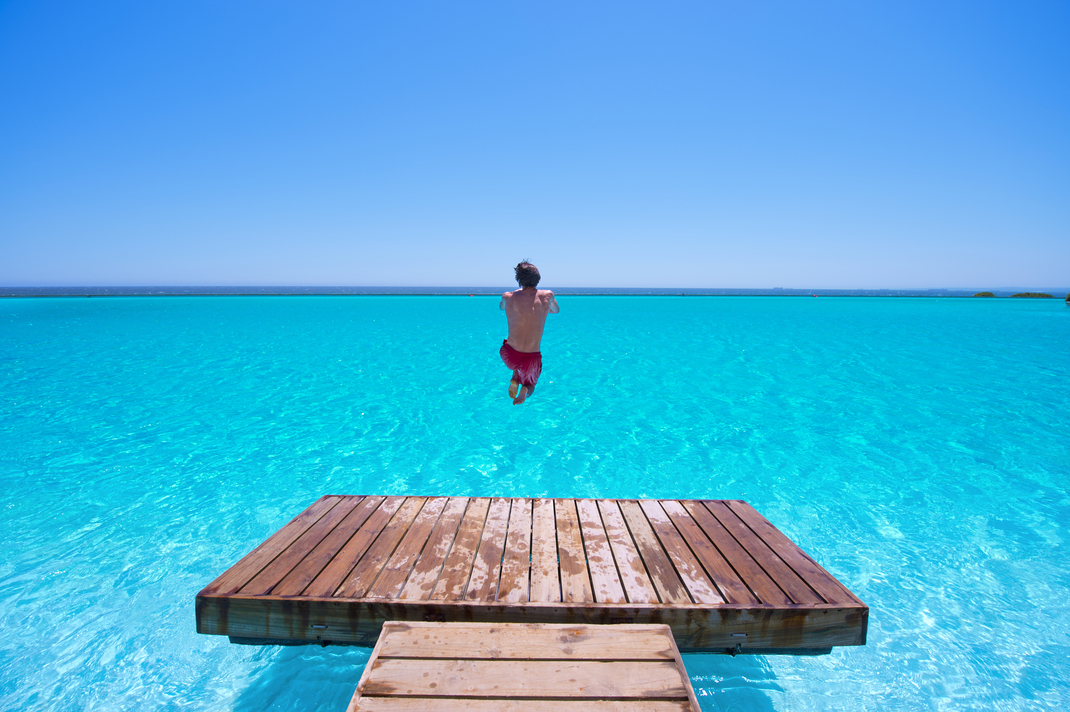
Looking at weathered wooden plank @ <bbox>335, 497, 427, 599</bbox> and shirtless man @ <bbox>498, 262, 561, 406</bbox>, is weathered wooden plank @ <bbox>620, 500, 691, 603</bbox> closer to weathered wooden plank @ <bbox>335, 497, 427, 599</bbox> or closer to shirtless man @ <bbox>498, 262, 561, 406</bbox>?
shirtless man @ <bbox>498, 262, 561, 406</bbox>

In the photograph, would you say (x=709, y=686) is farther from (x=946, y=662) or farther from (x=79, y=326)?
(x=79, y=326)

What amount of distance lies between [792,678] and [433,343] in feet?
85.5

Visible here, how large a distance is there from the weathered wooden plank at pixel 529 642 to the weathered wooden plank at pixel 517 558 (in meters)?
0.36

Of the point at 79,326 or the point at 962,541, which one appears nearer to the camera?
the point at 962,541

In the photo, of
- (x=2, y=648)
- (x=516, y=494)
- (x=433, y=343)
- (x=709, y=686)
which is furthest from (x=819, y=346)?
(x=2, y=648)

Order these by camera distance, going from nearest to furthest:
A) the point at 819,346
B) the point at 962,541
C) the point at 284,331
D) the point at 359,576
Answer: the point at 359,576, the point at 962,541, the point at 819,346, the point at 284,331

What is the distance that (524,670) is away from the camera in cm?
311

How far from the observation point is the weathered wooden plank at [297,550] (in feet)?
13.0

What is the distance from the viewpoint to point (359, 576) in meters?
4.10

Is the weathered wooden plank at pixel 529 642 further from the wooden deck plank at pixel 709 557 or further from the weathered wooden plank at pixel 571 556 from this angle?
the wooden deck plank at pixel 709 557

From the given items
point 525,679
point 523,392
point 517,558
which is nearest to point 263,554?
point 517,558

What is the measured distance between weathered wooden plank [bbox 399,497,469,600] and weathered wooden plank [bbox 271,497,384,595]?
837mm

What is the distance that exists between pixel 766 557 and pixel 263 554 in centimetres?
475

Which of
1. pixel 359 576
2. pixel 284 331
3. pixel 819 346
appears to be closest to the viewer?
pixel 359 576
